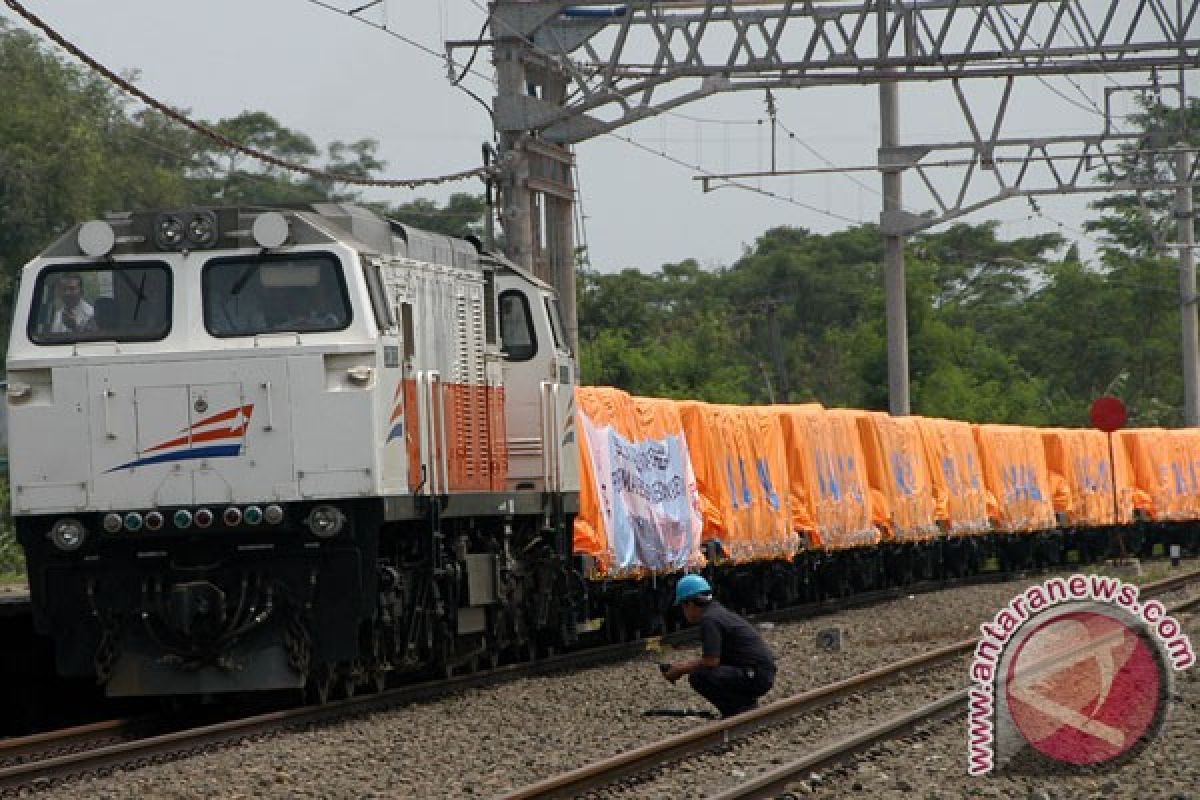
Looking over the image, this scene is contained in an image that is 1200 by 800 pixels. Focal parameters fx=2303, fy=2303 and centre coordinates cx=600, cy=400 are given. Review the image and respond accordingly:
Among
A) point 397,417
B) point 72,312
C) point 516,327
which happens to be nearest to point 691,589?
point 397,417

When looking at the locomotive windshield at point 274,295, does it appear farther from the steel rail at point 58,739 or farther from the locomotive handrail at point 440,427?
the steel rail at point 58,739

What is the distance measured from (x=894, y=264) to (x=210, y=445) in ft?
82.7

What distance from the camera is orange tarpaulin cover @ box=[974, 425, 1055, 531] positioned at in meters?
40.8

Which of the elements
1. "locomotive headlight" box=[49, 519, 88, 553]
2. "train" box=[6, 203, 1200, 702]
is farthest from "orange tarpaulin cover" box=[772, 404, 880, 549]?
"locomotive headlight" box=[49, 519, 88, 553]

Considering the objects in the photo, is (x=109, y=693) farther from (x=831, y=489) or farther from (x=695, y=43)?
(x=831, y=489)

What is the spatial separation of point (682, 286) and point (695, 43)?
71.6 meters

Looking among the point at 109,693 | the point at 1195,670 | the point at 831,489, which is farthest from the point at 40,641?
the point at 831,489

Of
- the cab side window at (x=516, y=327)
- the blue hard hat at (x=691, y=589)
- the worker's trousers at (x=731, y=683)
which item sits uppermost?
the cab side window at (x=516, y=327)

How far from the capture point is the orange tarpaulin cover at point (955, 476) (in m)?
37.0

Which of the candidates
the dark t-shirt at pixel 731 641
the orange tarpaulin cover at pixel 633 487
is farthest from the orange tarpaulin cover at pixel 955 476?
the dark t-shirt at pixel 731 641

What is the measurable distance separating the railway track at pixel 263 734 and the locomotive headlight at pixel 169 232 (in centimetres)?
316

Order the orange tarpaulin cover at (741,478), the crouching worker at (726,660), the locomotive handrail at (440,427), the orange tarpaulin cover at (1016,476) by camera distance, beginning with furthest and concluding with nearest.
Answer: the orange tarpaulin cover at (1016,476) < the orange tarpaulin cover at (741,478) < the locomotive handrail at (440,427) < the crouching worker at (726,660)

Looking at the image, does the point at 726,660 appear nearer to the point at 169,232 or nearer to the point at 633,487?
the point at 169,232

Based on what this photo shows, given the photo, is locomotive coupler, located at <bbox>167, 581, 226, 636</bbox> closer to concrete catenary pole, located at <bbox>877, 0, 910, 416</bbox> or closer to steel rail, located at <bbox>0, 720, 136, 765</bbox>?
steel rail, located at <bbox>0, 720, 136, 765</bbox>
